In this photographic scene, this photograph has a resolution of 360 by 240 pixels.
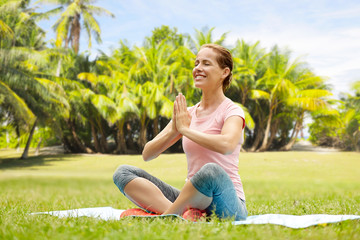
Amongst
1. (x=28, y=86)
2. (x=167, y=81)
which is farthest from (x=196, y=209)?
(x=167, y=81)

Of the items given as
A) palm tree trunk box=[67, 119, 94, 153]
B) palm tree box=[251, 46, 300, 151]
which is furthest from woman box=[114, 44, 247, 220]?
palm tree trunk box=[67, 119, 94, 153]

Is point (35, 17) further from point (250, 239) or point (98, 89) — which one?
point (250, 239)

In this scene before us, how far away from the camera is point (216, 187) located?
277 cm

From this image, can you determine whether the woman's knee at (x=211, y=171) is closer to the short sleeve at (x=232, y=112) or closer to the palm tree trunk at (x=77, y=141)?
the short sleeve at (x=232, y=112)

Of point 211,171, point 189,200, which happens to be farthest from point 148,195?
point 211,171

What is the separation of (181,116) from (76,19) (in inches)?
1029

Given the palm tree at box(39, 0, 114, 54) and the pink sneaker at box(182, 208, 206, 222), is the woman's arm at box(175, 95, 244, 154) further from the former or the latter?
the palm tree at box(39, 0, 114, 54)

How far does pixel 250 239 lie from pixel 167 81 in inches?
851

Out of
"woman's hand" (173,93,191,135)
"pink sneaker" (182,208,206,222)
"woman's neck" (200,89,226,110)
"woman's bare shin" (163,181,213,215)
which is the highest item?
"woman's neck" (200,89,226,110)

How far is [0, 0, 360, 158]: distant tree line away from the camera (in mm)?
19562

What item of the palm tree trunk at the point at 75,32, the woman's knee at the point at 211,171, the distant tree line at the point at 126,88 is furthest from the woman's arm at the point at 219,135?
the palm tree trunk at the point at 75,32

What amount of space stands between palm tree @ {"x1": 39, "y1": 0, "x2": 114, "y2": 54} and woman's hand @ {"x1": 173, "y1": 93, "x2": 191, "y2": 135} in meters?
24.3

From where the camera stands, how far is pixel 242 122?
293cm

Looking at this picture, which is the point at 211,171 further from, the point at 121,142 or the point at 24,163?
the point at 121,142
